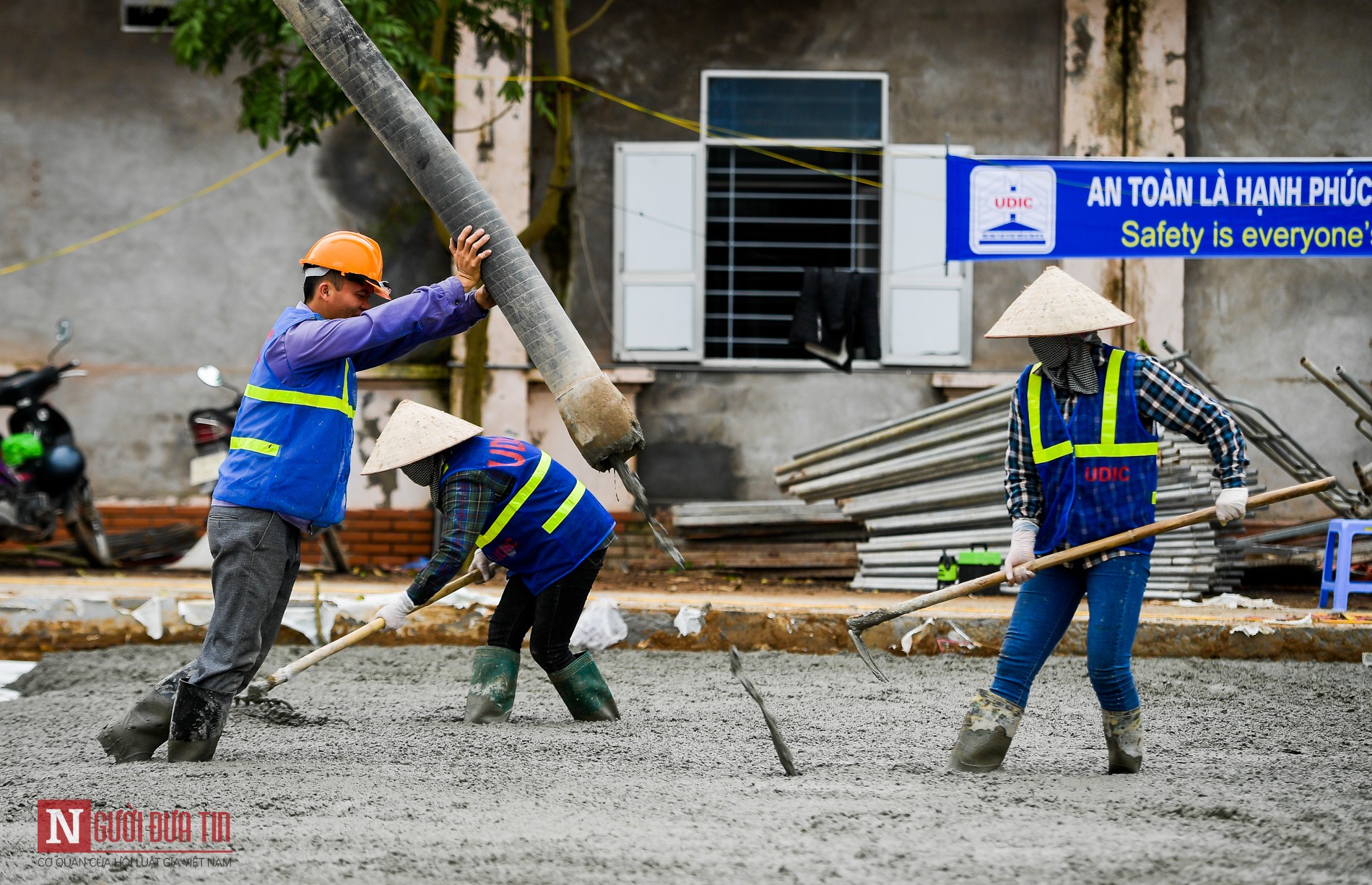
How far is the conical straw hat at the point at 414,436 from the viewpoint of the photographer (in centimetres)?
526

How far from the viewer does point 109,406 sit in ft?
33.9

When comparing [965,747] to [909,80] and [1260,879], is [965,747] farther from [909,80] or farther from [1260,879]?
[909,80]

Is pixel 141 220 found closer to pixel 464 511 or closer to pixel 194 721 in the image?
pixel 464 511

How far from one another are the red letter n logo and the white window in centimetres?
655

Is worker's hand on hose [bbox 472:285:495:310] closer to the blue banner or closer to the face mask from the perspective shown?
the face mask

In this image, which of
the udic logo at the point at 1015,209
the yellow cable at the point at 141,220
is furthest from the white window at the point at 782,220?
the yellow cable at the point at 141,220

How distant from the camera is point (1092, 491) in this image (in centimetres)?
460

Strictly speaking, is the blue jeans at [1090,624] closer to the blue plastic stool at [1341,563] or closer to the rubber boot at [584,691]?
the rubber boot at [584,691]

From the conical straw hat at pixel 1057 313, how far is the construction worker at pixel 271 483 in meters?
1.75

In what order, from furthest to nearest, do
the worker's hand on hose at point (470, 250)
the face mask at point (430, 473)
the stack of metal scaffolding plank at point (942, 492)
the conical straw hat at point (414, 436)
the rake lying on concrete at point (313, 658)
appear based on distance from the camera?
1. the stack of metal scaffolding plank at point (942, 492)
2. the face mask at point (430, 473)
3. the conical straw hat at point (414, 436)
4. the rake lying on concrete at point (313, 658)
5. the worker's hand on hose at point (470, 250)

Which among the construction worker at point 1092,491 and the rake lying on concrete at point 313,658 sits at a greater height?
the construction worker at point 1092,491

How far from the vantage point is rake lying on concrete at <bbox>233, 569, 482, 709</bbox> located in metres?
5.16

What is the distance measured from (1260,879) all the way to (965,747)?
1.38m

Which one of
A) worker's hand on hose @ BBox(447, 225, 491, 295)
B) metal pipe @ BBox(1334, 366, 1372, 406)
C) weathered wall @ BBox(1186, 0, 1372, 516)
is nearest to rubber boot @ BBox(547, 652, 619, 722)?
worker's hand on hose @ BBox(447, 225, 491, 295)
